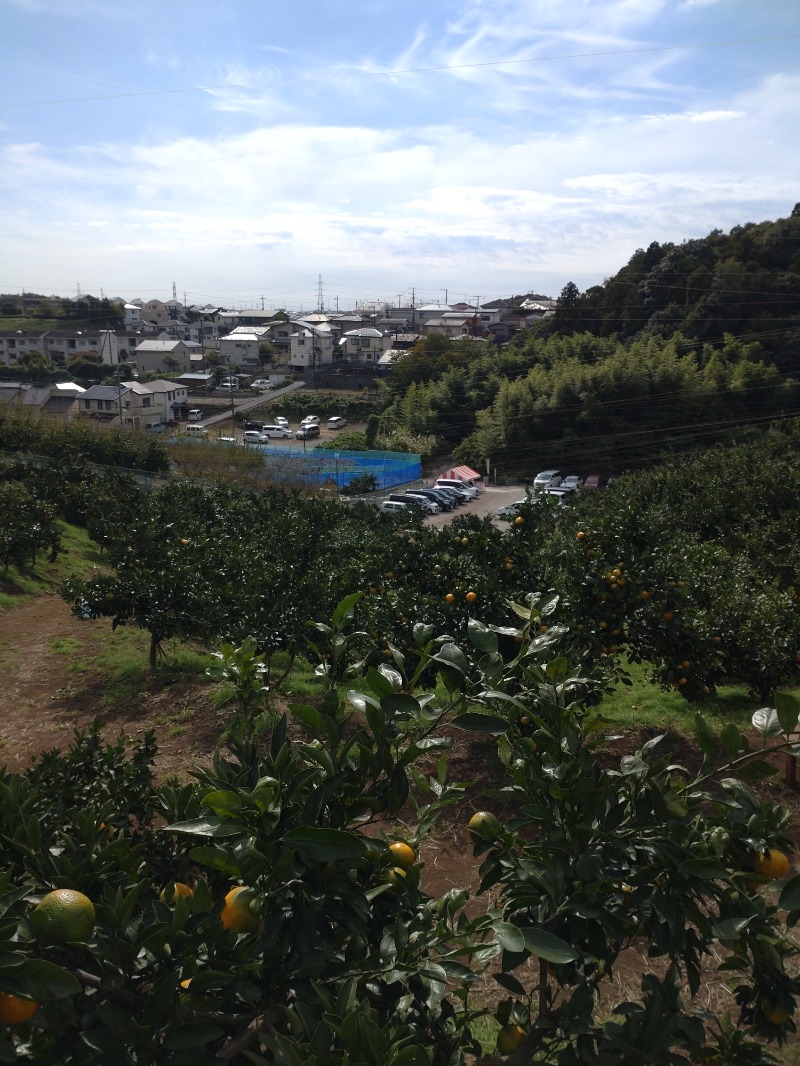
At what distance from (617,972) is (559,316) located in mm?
37954

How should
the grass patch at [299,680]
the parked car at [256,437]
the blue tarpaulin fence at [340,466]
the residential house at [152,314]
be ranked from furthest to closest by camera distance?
the residential house at [152,314] → the parked car at [256,437] → the blue tarpaulin fence at [340,466] → the grass patch at [299,680]

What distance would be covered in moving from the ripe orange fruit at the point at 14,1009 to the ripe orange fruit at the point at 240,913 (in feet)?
1.07

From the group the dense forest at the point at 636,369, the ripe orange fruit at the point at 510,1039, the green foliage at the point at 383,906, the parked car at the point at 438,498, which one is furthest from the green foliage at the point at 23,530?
the dense forest at the point at 636,369

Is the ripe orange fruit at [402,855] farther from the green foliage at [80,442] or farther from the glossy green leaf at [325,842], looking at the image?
the green foliage at [80,442]

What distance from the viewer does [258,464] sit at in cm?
2350

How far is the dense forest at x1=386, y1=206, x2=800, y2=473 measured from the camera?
2772cm

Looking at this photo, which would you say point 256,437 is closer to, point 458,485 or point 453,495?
point 458,485

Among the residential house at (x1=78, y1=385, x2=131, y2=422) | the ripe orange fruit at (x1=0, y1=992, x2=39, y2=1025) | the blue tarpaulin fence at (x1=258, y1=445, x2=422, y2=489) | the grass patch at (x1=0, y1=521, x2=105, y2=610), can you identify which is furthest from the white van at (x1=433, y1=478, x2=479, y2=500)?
the ripe orange fruit at (x1=0, y1=992, x2=39, y2=1025)

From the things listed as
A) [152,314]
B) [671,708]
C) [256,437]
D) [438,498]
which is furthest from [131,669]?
[152,314]

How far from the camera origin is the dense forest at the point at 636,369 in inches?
1091

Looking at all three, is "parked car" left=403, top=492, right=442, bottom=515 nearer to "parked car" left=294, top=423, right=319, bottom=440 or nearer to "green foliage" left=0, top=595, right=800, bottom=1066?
"parked car" left=294, top=423, right=319, bottom=440

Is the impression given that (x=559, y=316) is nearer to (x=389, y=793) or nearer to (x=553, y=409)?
(x=553, y=409)

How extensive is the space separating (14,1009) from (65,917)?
14 centimetres

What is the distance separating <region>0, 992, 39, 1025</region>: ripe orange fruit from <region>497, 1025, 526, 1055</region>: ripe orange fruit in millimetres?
928
